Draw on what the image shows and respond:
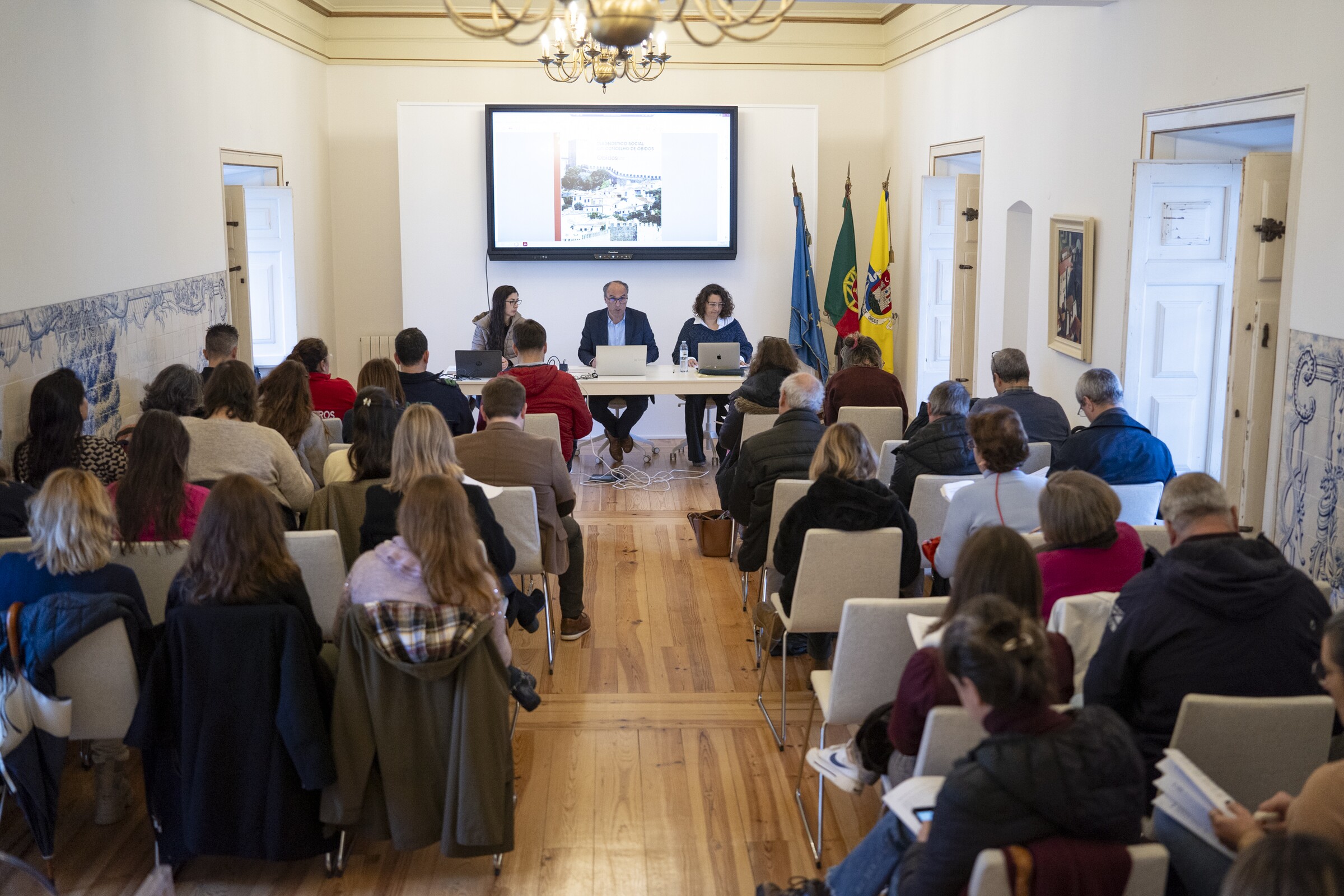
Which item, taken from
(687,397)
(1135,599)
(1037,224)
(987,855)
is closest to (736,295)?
(687,397)

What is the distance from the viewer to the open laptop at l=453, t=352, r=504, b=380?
7.22 metres

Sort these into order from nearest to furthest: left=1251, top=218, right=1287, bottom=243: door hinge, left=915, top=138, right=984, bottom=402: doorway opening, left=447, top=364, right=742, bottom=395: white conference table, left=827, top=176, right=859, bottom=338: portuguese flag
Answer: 1. left=1251, top=218, right=1287, bottom=243: door hinge
2. left=447, top=364, right=742, bottom=395: white conference table
3. left=915, top=138, right=984, bottom=402: doorway opening
4. left=827, top=176, right=859, bottom=338: portuguese flag

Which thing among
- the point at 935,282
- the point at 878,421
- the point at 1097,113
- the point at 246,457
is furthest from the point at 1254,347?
the point at 935,282

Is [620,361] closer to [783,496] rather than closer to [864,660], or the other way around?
[783,496]

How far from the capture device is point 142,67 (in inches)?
221

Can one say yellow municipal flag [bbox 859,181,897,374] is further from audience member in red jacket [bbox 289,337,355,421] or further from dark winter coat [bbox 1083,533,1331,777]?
dark winter coat [bbox 1083,533,1331,777]

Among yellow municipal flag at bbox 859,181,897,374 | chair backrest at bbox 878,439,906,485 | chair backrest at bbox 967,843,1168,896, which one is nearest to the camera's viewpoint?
chair backrest at bbox 967,843,1168,896

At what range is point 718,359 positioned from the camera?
25.1 feet

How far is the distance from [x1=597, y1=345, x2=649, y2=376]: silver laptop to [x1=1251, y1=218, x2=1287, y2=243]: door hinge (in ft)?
13.2

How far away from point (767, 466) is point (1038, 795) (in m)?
2.80

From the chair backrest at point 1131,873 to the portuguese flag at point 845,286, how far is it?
764cm

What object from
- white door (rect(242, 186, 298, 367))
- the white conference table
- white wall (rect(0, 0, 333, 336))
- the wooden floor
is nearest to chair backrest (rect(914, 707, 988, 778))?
the wooden floor

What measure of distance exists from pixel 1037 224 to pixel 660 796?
446cm

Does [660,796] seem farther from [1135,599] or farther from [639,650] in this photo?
[1135,599]
